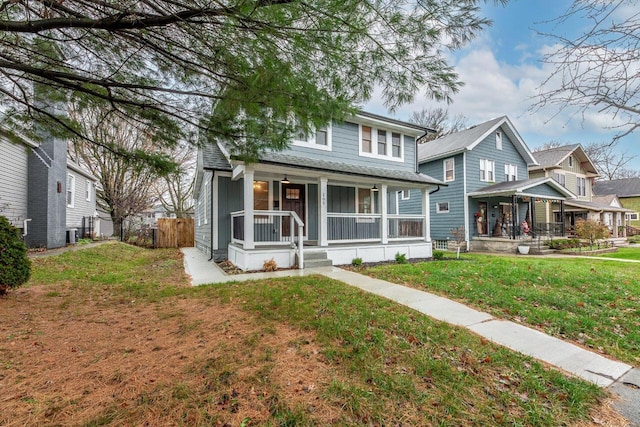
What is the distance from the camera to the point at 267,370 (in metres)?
2.64

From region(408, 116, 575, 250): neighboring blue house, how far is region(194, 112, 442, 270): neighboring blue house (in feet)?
16.2

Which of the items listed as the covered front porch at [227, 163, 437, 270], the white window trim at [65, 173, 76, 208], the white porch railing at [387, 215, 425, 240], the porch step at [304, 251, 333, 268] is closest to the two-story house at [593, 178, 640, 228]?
the white porch railing at [387, 215, 425, 240]

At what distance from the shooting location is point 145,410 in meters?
2.08

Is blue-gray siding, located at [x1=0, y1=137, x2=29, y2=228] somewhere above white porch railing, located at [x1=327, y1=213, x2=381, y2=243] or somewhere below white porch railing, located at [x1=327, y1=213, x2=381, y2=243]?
above

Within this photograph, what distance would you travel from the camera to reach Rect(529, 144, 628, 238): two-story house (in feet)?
69.3

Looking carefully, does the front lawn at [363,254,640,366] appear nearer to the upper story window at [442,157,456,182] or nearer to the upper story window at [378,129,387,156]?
the upper story window at [378,129,387,156]

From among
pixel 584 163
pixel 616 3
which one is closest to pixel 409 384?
pixel 616 3

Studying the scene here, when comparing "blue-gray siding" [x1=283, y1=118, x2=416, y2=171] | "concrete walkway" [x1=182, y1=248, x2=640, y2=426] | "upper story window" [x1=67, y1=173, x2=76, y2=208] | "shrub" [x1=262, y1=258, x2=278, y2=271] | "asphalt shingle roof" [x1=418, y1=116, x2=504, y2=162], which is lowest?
"concrete walkway" [x1=182, y1=248, x2=640, y2=426]

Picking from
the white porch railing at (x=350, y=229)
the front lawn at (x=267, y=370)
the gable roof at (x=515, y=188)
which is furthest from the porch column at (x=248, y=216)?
the gable roof at (x=515, y=188)

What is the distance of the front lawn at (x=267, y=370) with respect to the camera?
6.89 ft

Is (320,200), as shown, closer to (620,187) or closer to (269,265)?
(269,265)

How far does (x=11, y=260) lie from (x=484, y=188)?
1857 centimetres

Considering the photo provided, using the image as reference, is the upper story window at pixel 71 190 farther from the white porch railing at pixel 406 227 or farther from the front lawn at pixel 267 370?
the white porch railing at pixel 406 227

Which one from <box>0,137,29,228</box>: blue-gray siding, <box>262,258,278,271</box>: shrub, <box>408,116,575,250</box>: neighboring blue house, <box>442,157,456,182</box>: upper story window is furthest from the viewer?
<box>442,157,456,182</box>: upper story window
